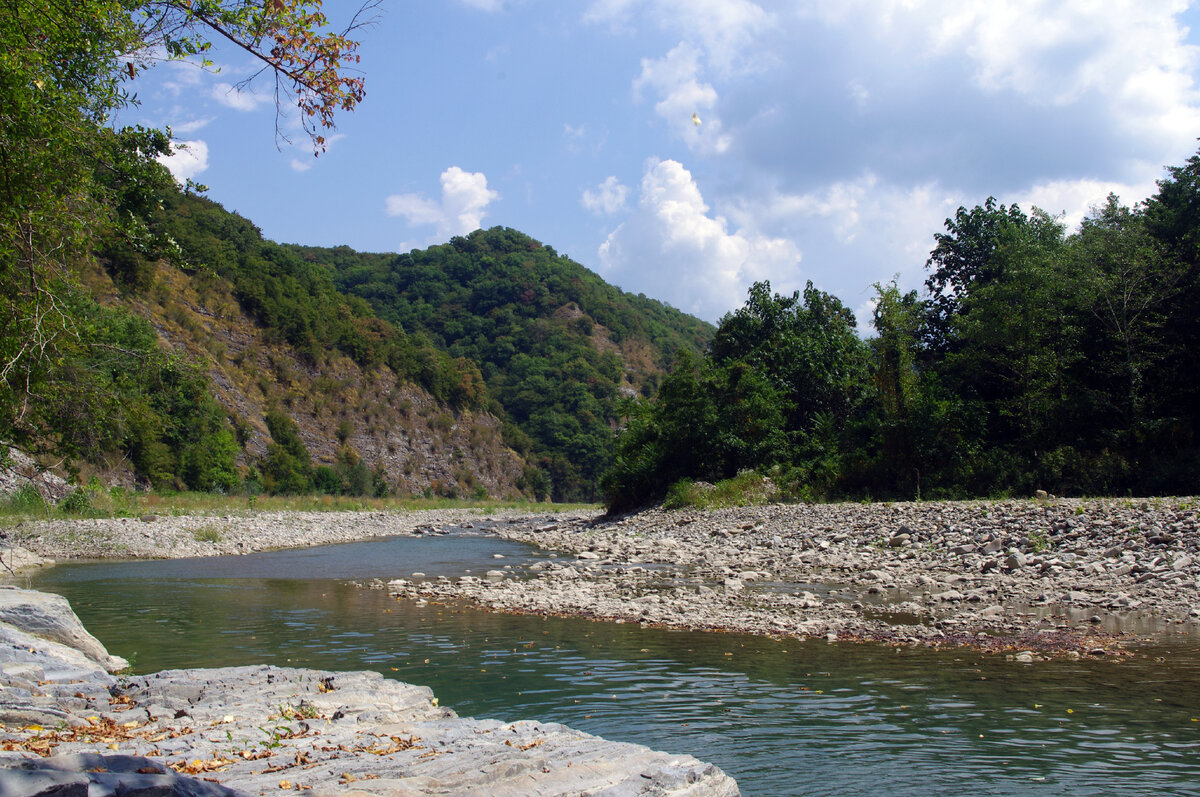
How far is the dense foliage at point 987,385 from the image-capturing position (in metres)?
24.6

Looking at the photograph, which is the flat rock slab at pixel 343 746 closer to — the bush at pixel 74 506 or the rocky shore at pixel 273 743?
the rocky shore at pixel 273 743

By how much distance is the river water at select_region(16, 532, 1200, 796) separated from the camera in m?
5.97

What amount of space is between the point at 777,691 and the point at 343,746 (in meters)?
4.53

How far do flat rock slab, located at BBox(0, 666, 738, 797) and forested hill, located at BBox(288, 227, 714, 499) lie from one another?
271 feet

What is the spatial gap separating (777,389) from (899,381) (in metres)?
7.02

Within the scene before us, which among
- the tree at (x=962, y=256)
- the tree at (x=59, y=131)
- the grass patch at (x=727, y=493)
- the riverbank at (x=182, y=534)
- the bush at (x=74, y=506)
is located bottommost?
the riverbank at (x=182, y=534)

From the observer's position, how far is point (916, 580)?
567 inches

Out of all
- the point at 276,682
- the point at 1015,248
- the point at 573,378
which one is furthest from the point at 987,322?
the point at 573,378

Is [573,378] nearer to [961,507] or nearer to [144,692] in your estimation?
[961,507]

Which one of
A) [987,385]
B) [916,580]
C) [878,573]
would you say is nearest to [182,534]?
[878,573]

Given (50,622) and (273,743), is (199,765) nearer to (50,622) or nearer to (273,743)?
(273,743)

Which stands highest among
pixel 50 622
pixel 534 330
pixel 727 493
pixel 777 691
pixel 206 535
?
pixel 534 330

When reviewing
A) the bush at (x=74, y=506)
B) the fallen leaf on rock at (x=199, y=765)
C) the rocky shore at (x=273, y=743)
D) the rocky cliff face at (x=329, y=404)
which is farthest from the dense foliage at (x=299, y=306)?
the fallen leaf on rock at (x=199, y=765)

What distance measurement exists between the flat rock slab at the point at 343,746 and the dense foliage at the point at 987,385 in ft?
74.5
